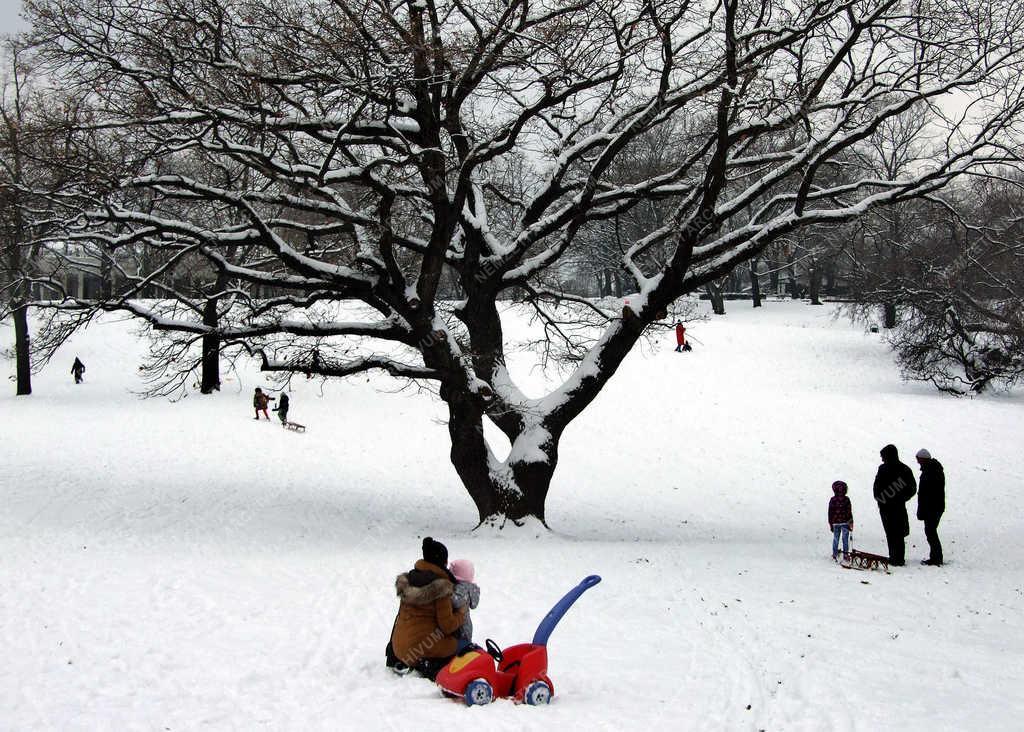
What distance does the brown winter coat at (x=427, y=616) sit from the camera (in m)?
6.74

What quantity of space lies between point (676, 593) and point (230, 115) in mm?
9042

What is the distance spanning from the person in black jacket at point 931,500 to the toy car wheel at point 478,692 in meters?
8.60

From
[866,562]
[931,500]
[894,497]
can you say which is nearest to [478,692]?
[866,562]

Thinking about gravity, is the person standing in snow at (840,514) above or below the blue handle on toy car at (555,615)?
below

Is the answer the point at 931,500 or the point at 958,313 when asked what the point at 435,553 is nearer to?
the point at 931,500

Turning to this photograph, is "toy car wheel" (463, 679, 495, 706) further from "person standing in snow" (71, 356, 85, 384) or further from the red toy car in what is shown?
"person standing in snow" (71, 356, 85, 384)

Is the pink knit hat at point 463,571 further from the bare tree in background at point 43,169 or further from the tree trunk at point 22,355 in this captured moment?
the tree trunk at point 22,355

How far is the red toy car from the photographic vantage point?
634 cm

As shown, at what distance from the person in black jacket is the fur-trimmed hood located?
8.51m

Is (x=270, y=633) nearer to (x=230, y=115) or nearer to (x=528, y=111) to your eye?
(x=230, y=115)

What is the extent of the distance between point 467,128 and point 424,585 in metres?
9.65

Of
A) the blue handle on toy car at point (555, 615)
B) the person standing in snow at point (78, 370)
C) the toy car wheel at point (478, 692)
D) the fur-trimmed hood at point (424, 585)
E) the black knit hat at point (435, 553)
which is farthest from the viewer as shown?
the person standing in snow at point (78, 370)

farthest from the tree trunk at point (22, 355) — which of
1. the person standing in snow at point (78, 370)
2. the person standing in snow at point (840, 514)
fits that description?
the person standing in snow at point (840, 514)

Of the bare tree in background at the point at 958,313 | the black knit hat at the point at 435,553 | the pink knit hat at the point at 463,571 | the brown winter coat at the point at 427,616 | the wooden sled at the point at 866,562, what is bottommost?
the wooden sled at the point at 866,562
